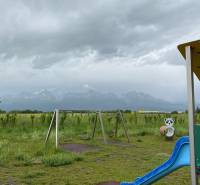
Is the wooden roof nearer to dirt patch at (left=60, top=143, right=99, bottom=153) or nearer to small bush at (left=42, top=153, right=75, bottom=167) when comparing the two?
small bush at (left=42, top=153, right=75, bottom=167)

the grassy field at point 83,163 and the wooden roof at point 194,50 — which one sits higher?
the wooden roof at point 194,50

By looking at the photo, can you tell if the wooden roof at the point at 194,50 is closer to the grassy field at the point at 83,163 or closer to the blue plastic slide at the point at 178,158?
the blue plastic slide at the point at 178,158

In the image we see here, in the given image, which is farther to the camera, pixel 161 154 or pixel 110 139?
pixel 110 139

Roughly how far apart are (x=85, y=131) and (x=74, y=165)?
7.73 meters

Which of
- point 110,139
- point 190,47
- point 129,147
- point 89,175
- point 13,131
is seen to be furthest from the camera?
point 13,131

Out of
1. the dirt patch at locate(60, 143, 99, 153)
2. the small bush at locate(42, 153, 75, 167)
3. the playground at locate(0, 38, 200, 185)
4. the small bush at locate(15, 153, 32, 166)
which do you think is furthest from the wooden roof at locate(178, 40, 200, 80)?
the dirt patch at locate(60, 143, 99, 153)

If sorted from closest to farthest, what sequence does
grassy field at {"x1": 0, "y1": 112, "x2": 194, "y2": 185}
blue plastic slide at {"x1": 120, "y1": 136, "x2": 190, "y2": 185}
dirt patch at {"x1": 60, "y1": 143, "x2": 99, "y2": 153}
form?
blue plastic slide at {"x1": 120, "y1": 136, "x2": 190, "y2": 185}, grassy field at {"x1": 0, "y1": 112, "x2": 194, "y2": 185}, dirt patch at {"x1": 60, "y1": 143, "x2": 99, "y2": 153}

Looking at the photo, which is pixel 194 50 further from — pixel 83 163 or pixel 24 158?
pixel 24 158

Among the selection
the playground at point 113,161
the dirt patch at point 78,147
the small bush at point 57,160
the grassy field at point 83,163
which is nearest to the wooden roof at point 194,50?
the playground at point 113,161

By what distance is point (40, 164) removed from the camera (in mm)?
8109

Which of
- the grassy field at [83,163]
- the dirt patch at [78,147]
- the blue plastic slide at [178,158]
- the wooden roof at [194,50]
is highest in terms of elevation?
the wooden roof at [194,50]

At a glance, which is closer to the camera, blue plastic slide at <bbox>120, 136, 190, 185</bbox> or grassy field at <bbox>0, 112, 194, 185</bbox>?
blue plastic slide at <bbox>120, 136, 190, 185</bbox>

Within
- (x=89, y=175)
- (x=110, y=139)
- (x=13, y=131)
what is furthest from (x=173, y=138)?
(x=89, y=175)

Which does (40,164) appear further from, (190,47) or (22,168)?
(190,47)
